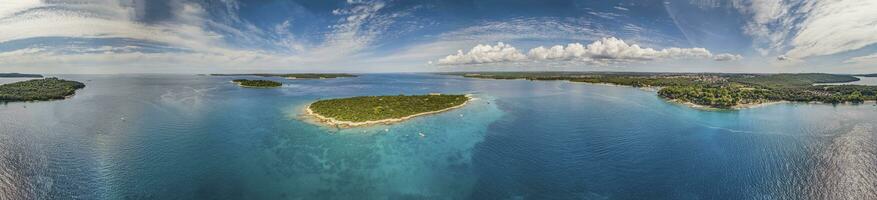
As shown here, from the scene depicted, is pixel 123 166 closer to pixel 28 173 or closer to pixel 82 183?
pixel 82 183

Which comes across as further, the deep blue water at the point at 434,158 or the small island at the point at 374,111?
the small island at the point at 374,111

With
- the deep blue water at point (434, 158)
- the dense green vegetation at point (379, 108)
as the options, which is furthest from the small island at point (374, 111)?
the deep blue water at point (434, 158)

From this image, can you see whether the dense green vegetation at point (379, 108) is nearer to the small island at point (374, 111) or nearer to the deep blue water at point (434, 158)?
the small island at point (374, 111)

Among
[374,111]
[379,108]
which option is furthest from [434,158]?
[379,108]

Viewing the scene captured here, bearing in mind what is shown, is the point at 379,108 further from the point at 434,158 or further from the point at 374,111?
the point at 434,158

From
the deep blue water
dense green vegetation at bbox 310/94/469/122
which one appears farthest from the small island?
the deep blue water

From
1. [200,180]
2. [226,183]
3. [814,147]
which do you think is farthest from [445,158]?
[814,147]

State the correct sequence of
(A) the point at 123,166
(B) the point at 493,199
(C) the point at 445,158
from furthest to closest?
1. (C) the point at 445,158
2. (A) the point at 123,166
3. (B) the point at 493,199
